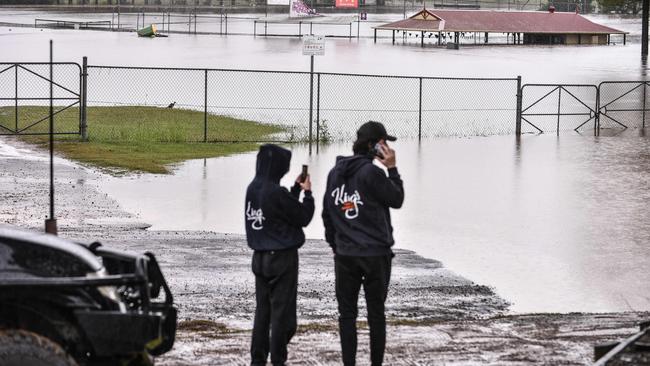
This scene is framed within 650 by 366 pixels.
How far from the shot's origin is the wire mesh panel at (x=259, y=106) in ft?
105

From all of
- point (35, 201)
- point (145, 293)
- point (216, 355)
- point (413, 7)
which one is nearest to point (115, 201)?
point (35, 201)

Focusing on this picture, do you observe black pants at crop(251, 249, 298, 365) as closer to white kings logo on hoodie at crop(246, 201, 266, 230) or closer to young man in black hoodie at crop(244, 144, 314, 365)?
young man in black hoodie at crop(244, 144, 314, 365)

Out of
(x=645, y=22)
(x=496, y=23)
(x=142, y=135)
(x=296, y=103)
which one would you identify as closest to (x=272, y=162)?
(x=142, y=135)

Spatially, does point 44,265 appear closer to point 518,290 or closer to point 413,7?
point 518,290

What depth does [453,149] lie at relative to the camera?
29094 mm

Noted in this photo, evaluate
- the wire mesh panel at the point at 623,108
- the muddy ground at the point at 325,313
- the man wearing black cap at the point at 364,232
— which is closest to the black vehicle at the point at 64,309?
the man wearing black cap at the point at 364,232

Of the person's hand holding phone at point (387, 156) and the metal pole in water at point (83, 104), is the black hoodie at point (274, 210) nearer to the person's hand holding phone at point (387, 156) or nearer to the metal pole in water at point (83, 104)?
the person's hand holding phone at point (387, 156)

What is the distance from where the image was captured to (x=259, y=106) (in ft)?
132

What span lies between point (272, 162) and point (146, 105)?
95.7ft

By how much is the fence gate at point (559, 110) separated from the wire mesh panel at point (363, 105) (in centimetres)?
342

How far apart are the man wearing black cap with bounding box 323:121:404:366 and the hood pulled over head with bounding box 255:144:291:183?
0.41 metres

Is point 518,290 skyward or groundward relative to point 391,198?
groundward

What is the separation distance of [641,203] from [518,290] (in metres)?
7.43

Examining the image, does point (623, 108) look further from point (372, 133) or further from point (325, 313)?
point (372, 133)
